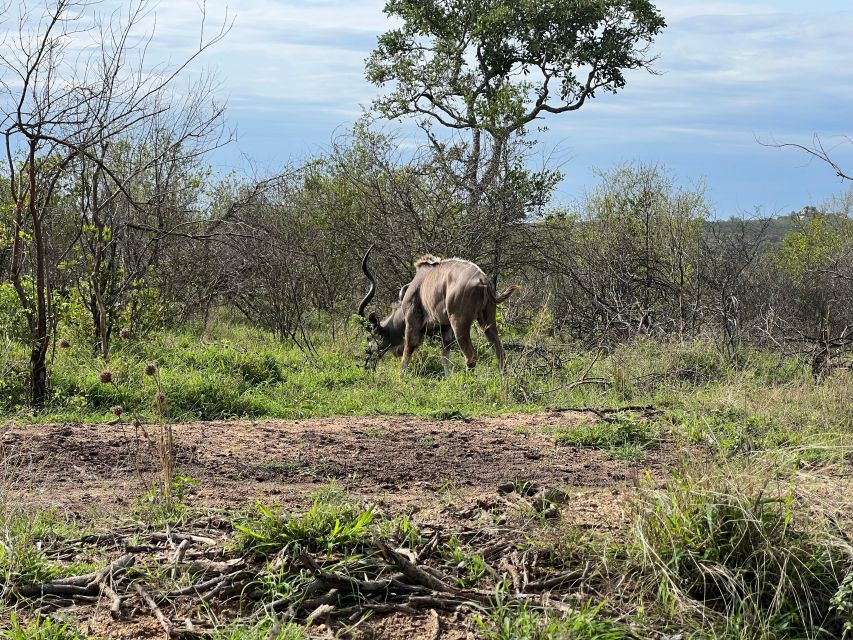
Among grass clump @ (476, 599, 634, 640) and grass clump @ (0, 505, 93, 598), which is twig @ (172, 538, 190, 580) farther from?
grass clump @ (476, 599, 634, 640)

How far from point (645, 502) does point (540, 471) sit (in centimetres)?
220

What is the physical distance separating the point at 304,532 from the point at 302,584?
0.31 m

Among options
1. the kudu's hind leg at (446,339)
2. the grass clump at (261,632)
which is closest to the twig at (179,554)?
the grass clump at (261,632)

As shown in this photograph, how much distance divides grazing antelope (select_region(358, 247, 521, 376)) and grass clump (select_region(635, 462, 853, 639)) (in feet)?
24.7

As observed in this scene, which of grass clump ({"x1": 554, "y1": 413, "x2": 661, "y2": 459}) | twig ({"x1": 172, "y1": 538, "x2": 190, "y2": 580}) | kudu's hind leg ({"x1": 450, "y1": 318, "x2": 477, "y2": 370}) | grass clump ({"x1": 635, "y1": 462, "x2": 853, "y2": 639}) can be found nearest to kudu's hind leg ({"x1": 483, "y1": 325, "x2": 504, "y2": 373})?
kudu's hind leg ({"x1": 450, "y1": 318, "x2": 477, "y2": 370})

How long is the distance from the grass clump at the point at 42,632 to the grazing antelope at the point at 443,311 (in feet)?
28.0

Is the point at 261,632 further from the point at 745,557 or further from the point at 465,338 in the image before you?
the point at 465,338

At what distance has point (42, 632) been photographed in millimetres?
3934

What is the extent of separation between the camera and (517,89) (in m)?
21.5

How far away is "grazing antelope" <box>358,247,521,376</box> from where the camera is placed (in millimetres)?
12758

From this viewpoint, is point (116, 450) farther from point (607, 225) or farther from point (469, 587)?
point (607, 225)

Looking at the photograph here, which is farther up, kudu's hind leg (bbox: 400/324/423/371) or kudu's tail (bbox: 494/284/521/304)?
kudu's tail (bbox: 494/284/521/304)

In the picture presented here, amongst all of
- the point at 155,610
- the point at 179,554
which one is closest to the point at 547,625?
the point at 155,610

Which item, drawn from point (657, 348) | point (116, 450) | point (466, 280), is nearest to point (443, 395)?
point (466, 280)
